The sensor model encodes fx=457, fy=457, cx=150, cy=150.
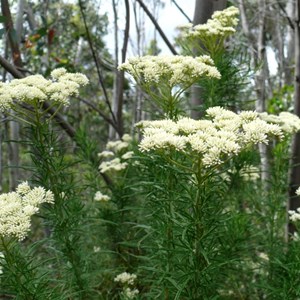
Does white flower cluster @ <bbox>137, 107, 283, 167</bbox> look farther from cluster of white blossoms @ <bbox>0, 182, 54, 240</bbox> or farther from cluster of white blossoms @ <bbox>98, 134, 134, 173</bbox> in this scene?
cluster of white blossoms @ <bbox>98, 134, 134, 173</bbox>

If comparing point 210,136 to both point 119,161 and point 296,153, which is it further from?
point 119,161

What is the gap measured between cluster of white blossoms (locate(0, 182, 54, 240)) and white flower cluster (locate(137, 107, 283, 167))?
0.52 m

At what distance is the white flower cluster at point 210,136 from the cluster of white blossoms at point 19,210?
0.52m

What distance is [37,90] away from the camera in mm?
2213

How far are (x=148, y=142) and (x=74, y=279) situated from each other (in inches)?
41.0

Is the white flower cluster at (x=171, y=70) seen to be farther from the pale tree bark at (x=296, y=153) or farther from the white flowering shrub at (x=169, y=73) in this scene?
the pale tree bark at (x=296, y=153)

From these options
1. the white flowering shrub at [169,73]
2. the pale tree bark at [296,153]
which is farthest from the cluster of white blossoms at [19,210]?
the pale tree bark at [296,153]

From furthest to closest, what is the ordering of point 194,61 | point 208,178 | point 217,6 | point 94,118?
point 94,118 < point 217,6 < point 194,61 < point 208,178

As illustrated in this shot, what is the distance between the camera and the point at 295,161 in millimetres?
3482

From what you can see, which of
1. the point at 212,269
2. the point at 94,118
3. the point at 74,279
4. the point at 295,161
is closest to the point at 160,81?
the point at 212,269

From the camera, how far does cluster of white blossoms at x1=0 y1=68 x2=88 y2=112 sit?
2188 millimetres

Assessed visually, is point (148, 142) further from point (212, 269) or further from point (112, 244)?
point (112, 244)

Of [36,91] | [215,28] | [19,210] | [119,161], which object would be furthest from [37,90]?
[119,161]

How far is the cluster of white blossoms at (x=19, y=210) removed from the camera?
1.80m
